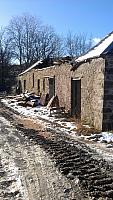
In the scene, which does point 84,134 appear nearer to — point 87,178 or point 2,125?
point 2,125

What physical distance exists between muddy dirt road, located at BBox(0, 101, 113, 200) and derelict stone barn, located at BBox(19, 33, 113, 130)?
2.59m

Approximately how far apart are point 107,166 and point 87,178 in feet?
3.69

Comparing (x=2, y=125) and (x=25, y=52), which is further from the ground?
(x=25, y=52)

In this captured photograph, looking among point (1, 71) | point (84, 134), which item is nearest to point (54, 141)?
point (84, 134)

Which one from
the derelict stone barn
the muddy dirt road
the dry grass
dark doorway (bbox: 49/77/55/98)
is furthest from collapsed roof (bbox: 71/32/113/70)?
dark doorway (bbox: 49/77/55/98)

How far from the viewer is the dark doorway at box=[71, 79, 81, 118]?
18.3 m

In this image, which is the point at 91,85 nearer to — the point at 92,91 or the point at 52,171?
the point at 92,91

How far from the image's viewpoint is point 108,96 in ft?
45.7

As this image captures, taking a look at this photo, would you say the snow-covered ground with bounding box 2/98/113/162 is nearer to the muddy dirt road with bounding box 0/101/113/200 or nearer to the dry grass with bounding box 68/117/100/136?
the dry grass with bounding box 68/117/100/136

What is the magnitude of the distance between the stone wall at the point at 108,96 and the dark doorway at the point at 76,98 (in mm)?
4016

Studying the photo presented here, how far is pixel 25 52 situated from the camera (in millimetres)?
64062

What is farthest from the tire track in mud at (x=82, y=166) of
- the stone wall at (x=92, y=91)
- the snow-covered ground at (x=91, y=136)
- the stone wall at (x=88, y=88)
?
the stone wall at (x=88, y=88)

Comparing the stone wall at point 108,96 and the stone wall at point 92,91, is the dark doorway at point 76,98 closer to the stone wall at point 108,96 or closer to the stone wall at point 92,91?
the stone wall at point 92,91

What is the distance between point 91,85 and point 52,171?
26.2ft
